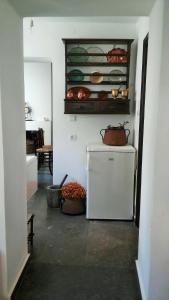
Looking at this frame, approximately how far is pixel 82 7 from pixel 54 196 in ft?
8.52

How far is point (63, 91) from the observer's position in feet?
12.8

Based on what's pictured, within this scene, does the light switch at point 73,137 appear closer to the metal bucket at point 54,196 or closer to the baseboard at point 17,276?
the metal bucket at point 54,196

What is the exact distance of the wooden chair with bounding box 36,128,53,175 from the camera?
566 centimetres

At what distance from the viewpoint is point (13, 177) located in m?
2.02

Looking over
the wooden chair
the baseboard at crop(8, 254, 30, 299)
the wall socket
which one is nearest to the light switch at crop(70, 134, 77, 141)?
the wall socket

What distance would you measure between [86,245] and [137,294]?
0.86m

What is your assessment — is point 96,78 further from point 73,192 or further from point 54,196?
point 54,196

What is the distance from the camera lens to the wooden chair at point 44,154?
18.6ft

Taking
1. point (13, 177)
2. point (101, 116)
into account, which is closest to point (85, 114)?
point (101, 116)

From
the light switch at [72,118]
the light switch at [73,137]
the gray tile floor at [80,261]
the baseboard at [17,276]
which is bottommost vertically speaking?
the gray tile floor at [80,261]

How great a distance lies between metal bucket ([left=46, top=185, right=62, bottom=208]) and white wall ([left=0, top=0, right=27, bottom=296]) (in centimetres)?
148

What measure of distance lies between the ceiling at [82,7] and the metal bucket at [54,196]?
2.37 meters

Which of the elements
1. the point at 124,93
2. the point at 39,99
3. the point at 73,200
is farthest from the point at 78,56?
the point at 39,99

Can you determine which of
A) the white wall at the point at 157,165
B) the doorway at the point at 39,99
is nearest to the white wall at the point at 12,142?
the white wall at the point at 157,165
